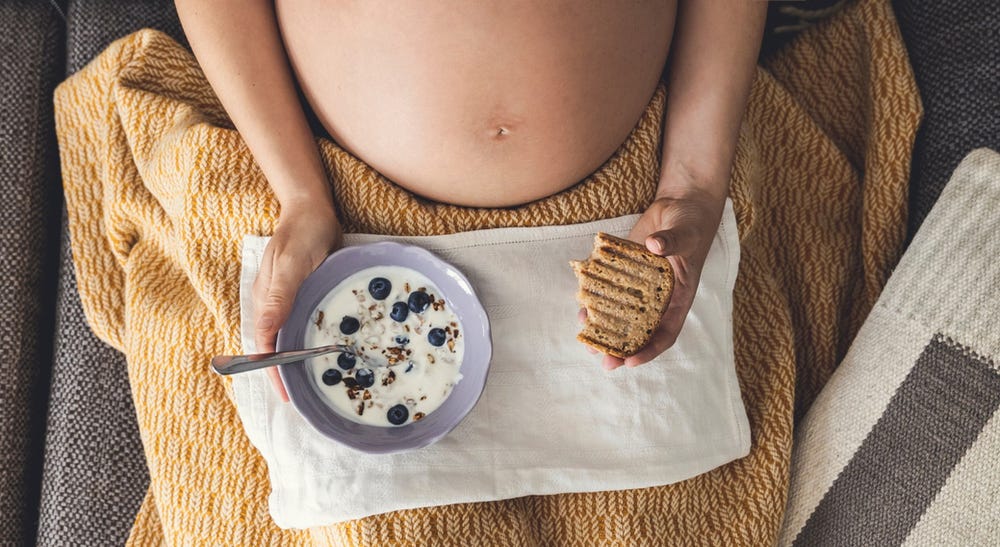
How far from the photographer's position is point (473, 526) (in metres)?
0.83

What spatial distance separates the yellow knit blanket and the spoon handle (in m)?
0.12

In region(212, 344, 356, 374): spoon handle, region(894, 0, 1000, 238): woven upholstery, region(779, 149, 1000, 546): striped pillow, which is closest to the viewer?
region(212, 344, 356, 374): spoon handle

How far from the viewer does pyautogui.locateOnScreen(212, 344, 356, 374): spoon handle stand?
0.72 meters

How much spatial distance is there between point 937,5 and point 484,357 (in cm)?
85

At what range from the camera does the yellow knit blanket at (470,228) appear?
0.87 m

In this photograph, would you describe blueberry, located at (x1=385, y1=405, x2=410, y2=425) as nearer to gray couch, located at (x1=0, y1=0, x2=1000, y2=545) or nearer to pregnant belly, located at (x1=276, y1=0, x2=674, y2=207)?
pregnant belly, located at (x1=276, y1=0, x2=674, y2=207)

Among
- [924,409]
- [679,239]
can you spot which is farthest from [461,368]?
[924,409]

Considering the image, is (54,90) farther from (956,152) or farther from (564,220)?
(956,152)

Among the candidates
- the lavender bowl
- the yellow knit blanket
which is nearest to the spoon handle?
the lavender bowl

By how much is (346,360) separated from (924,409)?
661 mm

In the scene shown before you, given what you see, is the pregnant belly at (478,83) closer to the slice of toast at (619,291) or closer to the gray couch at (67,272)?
the slice of toast at (619,291)

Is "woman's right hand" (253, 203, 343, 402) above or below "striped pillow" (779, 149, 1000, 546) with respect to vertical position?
above

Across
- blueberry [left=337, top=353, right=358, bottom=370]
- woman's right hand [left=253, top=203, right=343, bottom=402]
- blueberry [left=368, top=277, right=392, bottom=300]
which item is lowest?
blueberry [left=337, top=353, right=358, bottom=370]

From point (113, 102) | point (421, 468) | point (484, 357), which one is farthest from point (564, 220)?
point (113, 102)
